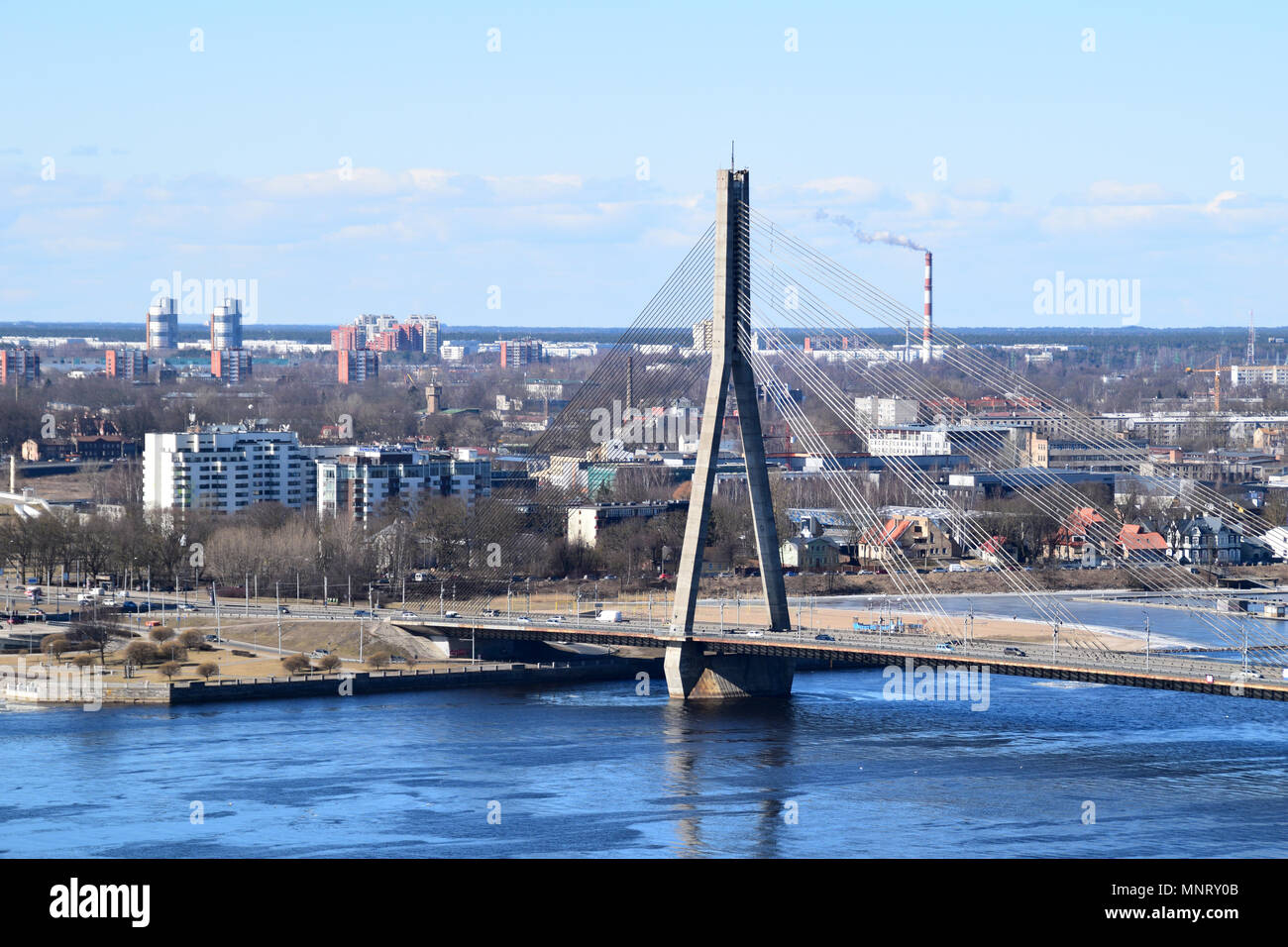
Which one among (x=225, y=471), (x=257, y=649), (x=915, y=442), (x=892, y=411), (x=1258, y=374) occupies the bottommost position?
(x=257, y=649)

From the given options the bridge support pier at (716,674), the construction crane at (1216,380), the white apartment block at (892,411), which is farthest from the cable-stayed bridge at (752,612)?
the construction crane at (1216,380)

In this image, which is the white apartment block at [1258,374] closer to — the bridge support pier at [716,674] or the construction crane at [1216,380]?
the construction crane at [1216,380]

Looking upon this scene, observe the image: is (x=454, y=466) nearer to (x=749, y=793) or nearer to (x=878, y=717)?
(x=878, y=717)

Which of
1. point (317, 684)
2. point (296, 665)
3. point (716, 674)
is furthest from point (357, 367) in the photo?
point (716, 674)

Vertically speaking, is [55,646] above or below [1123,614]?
above

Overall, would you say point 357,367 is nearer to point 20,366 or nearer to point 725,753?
point 20,366

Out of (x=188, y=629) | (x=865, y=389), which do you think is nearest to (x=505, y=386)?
(x=865, y=389)

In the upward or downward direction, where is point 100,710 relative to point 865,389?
downward
